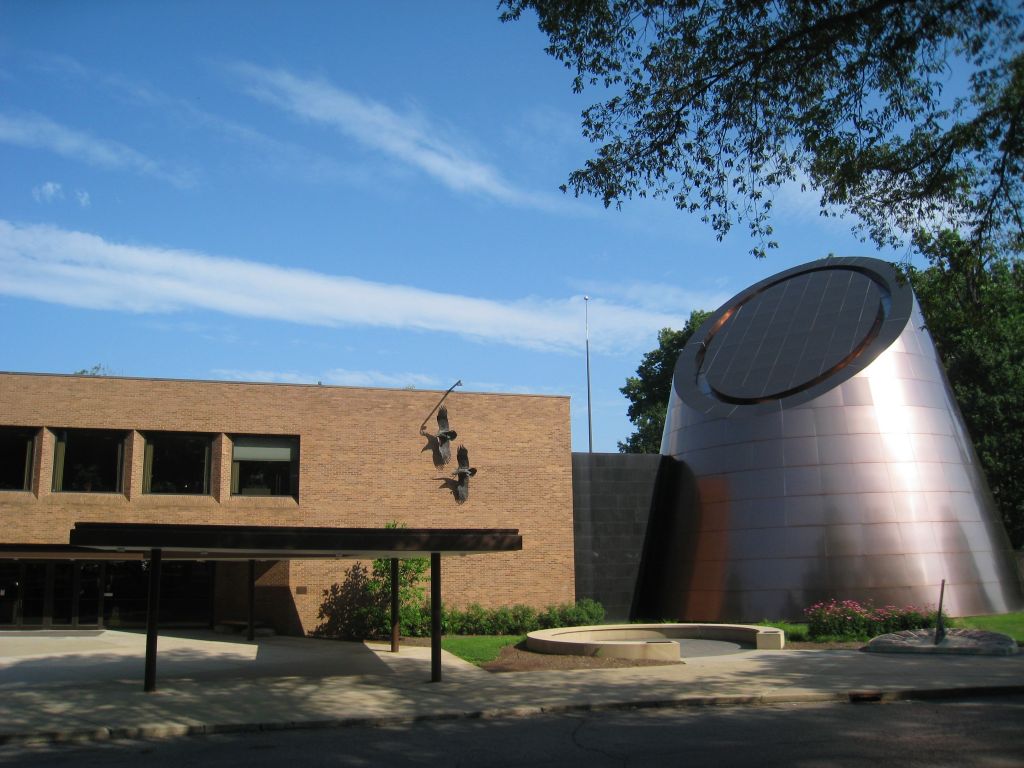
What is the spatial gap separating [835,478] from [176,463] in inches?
703

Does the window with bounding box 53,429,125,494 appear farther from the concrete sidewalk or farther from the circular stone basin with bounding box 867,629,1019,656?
the circular stone basin with bounding box 867,629,1019,656

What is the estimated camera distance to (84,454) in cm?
2662

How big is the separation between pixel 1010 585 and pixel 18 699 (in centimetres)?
2359

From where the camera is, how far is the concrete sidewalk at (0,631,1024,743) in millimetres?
13047

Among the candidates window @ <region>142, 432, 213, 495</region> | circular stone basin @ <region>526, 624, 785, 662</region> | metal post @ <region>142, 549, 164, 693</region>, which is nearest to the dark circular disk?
circular stone basin @ <region>526, 624, 785, 662</region>

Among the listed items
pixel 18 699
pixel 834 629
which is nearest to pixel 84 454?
pixel 18 699

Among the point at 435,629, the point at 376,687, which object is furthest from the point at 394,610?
the point at 376,687

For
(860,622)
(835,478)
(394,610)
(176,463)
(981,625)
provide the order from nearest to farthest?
1. (860,622)
2. (394,610)
3. (981,625)
4. (835,478)
5. (176,463)

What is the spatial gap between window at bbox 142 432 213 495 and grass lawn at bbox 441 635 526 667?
26.9ft

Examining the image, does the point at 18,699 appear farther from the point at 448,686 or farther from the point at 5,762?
the point at 448,686

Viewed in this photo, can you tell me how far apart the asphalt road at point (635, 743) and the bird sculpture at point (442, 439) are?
52.0 ft

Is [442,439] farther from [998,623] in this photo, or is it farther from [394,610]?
[998,623]

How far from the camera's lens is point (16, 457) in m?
26.1

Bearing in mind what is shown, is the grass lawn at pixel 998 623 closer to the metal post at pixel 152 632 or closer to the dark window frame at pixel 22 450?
the metal post at pixel 152 632
